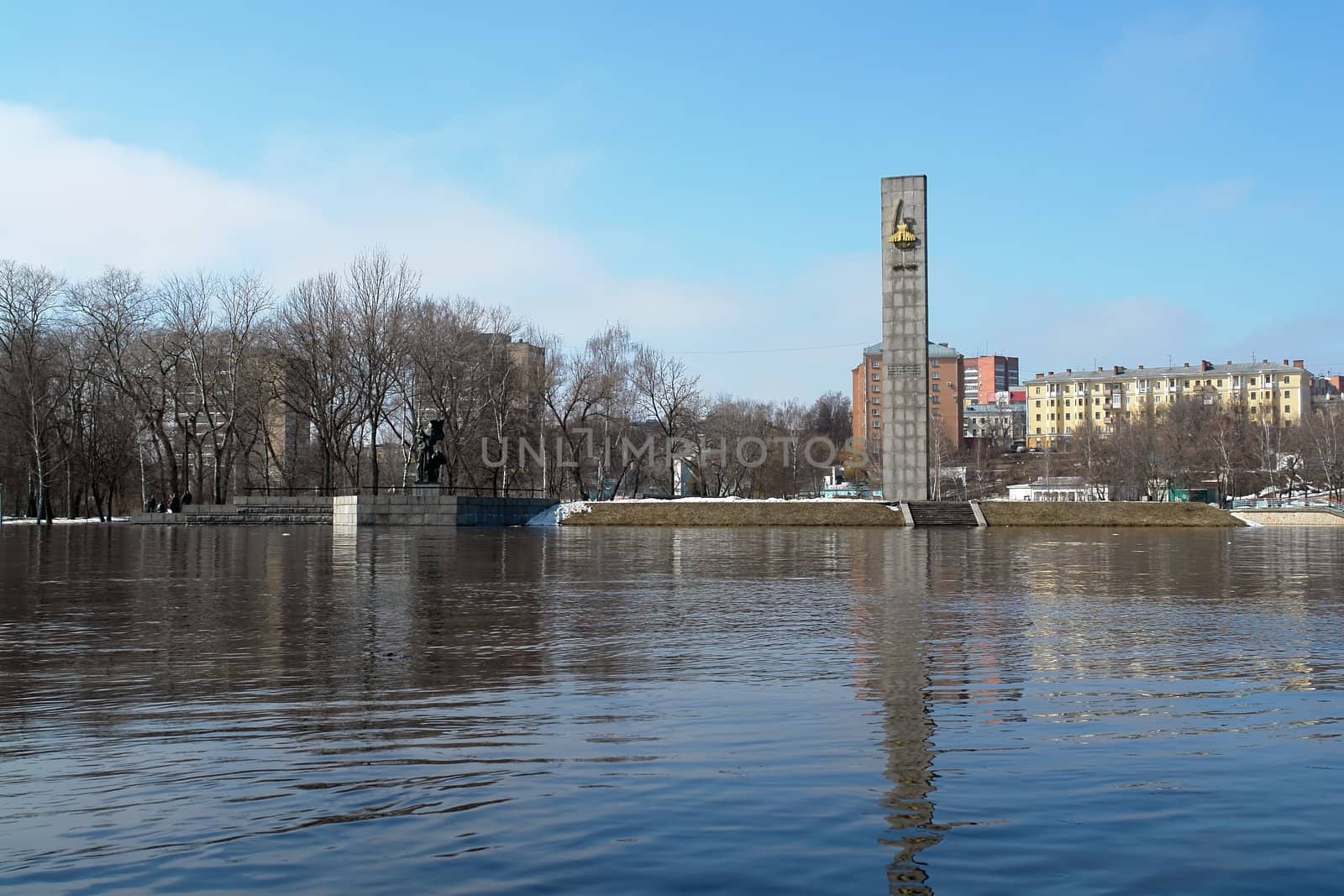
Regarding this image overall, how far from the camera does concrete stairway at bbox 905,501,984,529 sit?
46.2m

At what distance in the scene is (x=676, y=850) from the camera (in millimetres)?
3883

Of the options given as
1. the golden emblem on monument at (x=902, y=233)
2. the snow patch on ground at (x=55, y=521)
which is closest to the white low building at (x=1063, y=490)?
the golden emblem on monument at (x=902, y=233)

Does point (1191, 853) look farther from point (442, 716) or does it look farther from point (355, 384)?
point (355, 384)

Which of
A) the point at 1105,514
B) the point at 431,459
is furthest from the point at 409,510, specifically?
the point at 1105,514

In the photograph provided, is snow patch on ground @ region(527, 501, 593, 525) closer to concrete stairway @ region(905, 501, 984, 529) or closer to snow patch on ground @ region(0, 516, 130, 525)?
concrete stairway @ region(905, 501, 984, 529)

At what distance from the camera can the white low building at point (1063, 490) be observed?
326ft

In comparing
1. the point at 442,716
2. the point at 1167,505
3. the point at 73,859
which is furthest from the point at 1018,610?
the point at 1167,505

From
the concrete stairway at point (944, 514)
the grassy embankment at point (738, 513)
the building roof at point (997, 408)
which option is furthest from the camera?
the building roof at point (997, 408)

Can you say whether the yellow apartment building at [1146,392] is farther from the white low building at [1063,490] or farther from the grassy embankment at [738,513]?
the grassy embankment at [738,513]

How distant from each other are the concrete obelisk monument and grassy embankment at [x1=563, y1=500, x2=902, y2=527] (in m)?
3.51

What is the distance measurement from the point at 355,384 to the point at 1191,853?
56928 mm

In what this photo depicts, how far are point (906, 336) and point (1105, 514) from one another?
38.0ft

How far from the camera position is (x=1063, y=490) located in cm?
10225

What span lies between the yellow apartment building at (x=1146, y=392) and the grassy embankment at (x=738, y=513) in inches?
3708
